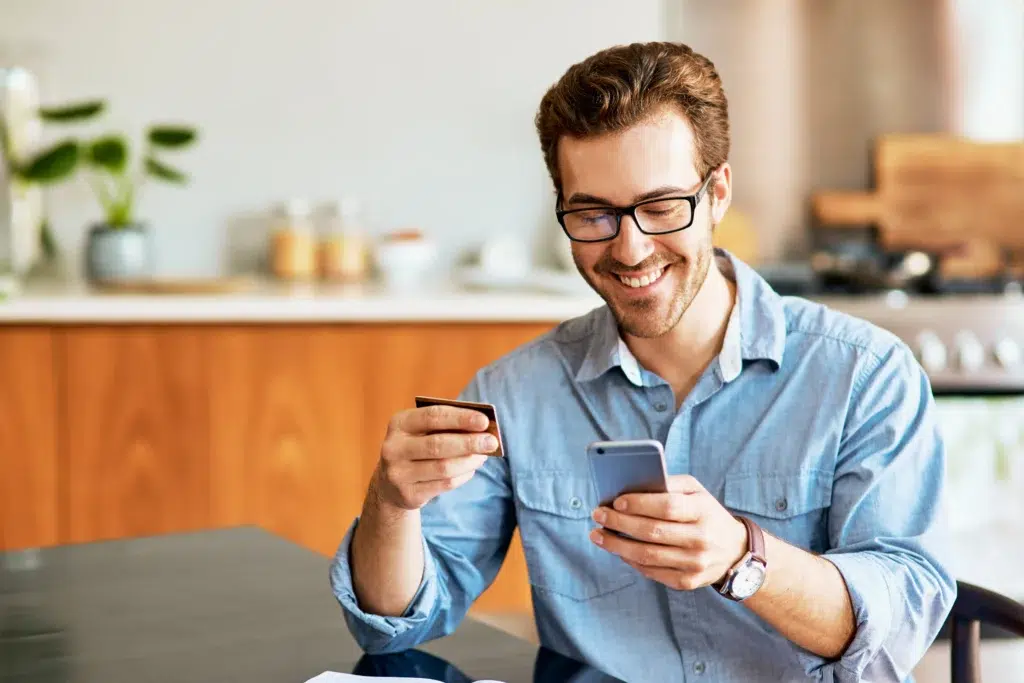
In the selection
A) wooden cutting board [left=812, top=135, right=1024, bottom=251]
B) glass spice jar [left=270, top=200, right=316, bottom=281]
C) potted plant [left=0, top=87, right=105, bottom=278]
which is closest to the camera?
potted plant [left=0, top=87, right=105, bottom=278]

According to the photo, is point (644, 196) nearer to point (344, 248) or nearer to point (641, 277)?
point (641, 277)

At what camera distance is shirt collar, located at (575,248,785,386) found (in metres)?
1.51

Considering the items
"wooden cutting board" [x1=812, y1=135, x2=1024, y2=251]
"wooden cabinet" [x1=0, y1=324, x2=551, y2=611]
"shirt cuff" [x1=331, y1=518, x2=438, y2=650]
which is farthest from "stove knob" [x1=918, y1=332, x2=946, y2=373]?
"shirt cuff" [x1=331, y1=518, x2=438, y2=650]

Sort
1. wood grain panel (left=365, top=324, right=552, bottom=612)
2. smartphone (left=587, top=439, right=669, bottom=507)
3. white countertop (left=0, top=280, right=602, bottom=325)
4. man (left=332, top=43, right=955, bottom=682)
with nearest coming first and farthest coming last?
smartphone (left=587, top=439, right=669, bottom=507) → man (left=332, top=43, right=955, bottom=682) → white countertop (left=0, top=280, right=602, bottom=325) → wood grain panel (left=365, top=324, right=552, bottom=612)

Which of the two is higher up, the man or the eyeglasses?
the eyeglasses

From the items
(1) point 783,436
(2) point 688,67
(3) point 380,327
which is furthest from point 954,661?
(3) point 380,327

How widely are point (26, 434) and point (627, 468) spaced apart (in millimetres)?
2132

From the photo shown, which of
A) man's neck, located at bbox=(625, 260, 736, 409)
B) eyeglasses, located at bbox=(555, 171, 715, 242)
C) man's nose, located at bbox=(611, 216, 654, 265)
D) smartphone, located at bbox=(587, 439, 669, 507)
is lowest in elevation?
smartphone, located at bbox=(587, 439, 669, 507)

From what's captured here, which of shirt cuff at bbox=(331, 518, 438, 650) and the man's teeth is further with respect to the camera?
the man's teeth

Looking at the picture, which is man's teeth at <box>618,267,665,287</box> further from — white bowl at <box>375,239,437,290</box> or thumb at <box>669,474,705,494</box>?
white bowl at <box>375,239,437,290</box>

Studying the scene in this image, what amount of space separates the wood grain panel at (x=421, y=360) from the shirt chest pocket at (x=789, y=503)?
4.98 ft

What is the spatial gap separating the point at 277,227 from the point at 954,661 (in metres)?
2.47

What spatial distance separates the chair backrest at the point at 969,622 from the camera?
135cm

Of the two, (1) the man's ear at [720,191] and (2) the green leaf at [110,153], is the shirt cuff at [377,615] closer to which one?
(1) the man's ear at [720,191]
